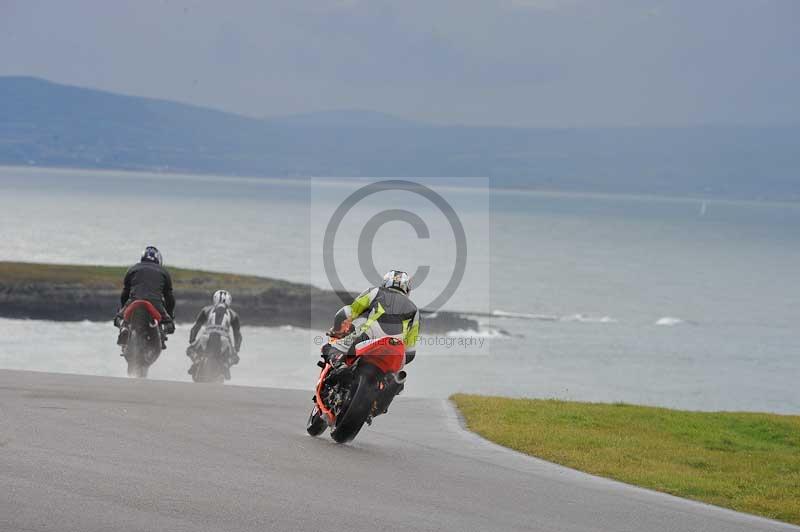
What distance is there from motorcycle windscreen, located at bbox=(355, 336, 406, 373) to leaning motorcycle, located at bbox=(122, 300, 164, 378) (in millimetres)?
8870

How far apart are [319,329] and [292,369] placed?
20776 mm

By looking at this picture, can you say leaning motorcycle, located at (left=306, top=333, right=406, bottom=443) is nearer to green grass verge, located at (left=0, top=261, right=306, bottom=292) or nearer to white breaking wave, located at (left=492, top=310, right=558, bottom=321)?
green grass verge, located at (left=0, top=261, right=306, bottom=292)

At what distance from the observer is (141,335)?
2158 cm

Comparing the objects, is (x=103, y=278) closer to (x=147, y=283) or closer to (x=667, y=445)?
(x=147, y=283)

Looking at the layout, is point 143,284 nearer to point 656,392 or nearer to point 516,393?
point 516,393

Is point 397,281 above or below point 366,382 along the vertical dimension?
above

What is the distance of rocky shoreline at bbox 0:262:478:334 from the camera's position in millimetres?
84312

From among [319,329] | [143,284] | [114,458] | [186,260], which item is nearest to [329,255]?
[186,260]

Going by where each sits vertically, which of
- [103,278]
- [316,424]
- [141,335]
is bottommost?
[103,278]

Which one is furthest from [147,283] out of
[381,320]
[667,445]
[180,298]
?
[180,298]

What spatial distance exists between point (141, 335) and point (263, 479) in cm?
1115

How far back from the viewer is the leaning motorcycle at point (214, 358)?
22.8 meters

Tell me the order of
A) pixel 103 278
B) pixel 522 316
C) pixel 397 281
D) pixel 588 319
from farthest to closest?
pixel 588 319
pixel 522 316
pixel 103 278
pixel 397 281

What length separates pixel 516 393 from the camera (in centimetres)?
5922
